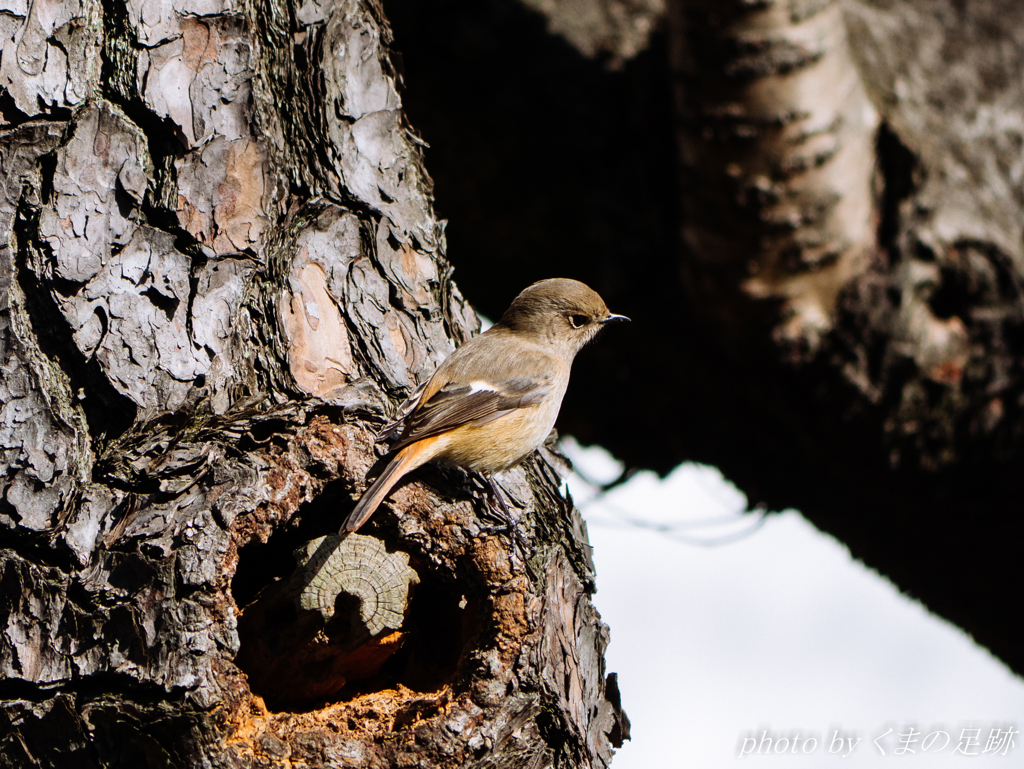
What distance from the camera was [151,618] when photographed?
189cm

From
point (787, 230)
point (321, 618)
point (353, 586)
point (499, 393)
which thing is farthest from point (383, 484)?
point (787, 230)

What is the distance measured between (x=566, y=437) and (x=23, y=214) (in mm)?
3607

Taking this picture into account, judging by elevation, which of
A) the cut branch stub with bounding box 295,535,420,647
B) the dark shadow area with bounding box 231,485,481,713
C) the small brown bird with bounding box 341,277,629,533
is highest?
the small brown bird with bounding box 341,277,629,533

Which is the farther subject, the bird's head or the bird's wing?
the bird's head

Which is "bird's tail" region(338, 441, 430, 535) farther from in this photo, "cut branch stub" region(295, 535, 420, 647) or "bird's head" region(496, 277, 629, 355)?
"bird's head" region(496, 277, 629, 355)

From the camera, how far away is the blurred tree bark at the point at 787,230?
12.9 feet

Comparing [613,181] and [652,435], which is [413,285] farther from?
[652,435]

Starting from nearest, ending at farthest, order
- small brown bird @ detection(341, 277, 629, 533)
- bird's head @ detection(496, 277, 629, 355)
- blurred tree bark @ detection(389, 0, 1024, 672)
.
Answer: small brown bird @ detection(341, 277, 629, 533)
bird's head @ detection(496, 277, 629, 355)
blurred tree bark @ detection(389, 0, 1024, 672)

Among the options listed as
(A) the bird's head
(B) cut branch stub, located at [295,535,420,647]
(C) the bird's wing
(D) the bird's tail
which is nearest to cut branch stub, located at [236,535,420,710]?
(B) cut branch stub, located at [295,535,420,647]

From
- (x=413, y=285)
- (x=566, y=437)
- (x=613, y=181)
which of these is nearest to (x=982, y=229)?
(x=613, y=181)

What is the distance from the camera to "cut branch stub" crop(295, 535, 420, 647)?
2.12 meters

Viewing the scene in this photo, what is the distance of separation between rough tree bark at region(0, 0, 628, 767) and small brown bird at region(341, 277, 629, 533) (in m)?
0.08

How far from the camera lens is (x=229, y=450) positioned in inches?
82.4

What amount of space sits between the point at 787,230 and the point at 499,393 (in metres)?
1.90
